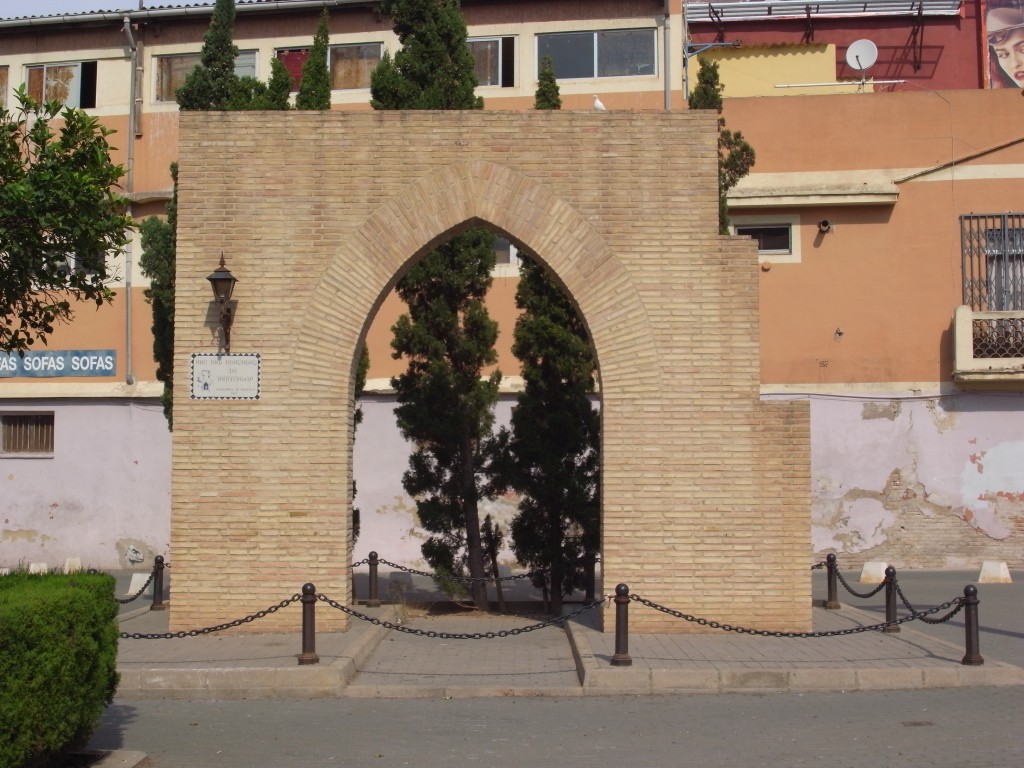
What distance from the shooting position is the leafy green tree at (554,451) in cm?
1402

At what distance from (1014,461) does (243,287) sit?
1358 centimetres

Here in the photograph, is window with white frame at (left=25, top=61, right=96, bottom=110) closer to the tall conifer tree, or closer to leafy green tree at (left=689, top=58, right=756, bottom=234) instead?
leafy green tree at (left=689, top=58, right=756, bottom=234)

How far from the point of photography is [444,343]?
14594 millimetres

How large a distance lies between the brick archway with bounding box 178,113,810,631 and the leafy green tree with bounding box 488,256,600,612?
2736 millimetres

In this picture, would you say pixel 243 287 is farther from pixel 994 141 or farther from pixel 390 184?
pixel 994 141

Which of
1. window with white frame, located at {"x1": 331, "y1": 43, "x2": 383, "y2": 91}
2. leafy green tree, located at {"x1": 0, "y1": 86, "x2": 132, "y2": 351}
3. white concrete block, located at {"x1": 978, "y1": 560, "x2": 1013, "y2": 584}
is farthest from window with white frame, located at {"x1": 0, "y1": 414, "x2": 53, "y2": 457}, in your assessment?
white concrete block, located at {"x1": 978, "y1": 560, "x2": 1013, "y2": 584}

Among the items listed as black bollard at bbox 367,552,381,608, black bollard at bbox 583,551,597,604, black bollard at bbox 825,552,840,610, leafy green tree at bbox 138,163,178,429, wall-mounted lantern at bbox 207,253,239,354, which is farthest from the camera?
leafy green tree at bbox 138,163,178,429

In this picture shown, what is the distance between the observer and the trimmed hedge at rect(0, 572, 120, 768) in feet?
19.3

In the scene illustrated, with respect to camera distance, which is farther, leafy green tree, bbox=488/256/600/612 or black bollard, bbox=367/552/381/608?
leafy green tree, bbox=488/256/600/612

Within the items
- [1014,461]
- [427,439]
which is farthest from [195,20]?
[1014,461]

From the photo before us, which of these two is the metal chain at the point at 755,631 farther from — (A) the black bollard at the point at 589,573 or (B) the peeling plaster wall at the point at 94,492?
(B) the peeling plaster wall at the point at 94,492

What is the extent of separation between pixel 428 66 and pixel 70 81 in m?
11.2

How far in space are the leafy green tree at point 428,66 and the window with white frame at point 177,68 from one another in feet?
27.1

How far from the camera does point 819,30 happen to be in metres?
27.1
